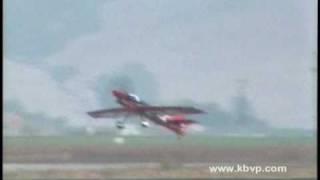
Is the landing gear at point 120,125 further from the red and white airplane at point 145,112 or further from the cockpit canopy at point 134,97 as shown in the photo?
the cockpit canopy at point 134,97

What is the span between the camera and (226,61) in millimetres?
2721

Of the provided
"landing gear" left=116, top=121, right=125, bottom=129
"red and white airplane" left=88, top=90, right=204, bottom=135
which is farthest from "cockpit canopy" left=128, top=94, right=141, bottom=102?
"landing gear" left=116, top=121, right=125, bottom=129

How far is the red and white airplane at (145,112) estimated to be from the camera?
2.71 meters

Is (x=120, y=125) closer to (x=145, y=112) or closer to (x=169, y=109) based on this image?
(x=145, y=112)

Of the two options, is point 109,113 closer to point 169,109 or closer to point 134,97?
point 134,97

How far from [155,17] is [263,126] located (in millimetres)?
800

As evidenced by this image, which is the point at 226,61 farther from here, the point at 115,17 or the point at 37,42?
the point at 37,42

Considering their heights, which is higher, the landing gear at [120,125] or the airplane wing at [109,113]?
the airplane wing at [109,113]

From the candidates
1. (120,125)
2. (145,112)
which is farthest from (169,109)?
(120,125)

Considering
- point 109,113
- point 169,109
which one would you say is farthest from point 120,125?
point 169,109

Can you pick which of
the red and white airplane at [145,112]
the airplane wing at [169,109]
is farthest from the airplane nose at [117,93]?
the airplane wing at [169,109]

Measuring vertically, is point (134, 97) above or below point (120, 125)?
above

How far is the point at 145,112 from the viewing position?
2727 millimetres

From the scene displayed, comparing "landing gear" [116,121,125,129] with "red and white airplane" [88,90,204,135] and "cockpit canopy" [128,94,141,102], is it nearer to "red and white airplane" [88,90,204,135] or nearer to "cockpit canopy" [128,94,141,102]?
"red and white airplane" [88,90,204,135]
